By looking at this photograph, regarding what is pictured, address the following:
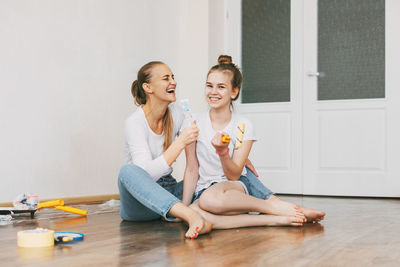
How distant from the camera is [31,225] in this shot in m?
2.00

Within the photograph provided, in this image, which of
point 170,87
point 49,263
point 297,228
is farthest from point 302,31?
point 49,263

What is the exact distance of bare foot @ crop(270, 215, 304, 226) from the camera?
1821 millimetres

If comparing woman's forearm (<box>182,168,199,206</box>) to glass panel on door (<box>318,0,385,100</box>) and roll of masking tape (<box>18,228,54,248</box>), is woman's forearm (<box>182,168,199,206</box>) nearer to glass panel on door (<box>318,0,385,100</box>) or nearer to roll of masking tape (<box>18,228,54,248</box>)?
roll of masking tape (<box>18,228,54,248</box>)

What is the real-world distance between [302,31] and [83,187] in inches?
81.7

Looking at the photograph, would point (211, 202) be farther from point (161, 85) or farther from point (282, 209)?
point (161, 85)

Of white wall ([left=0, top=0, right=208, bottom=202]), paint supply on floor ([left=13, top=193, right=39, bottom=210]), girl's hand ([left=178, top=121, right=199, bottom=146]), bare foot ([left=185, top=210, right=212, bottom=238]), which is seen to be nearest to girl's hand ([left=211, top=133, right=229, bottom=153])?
girl's hand ([left=178, top=121, right=199, bottom=146])

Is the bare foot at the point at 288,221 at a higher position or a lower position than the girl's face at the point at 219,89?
lower

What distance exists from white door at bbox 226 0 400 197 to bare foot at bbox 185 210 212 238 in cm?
228

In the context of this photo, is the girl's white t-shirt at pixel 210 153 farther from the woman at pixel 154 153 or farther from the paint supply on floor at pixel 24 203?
the paint supply on floor at pixel 24 203

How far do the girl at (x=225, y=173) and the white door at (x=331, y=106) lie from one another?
1.81 m

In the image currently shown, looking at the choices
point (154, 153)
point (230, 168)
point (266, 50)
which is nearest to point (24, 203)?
point (154, 153)

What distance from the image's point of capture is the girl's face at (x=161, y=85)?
2086mm

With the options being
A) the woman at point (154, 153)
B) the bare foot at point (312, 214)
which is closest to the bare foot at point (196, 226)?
the woman at point (154, 153)

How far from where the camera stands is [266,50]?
154 inches
